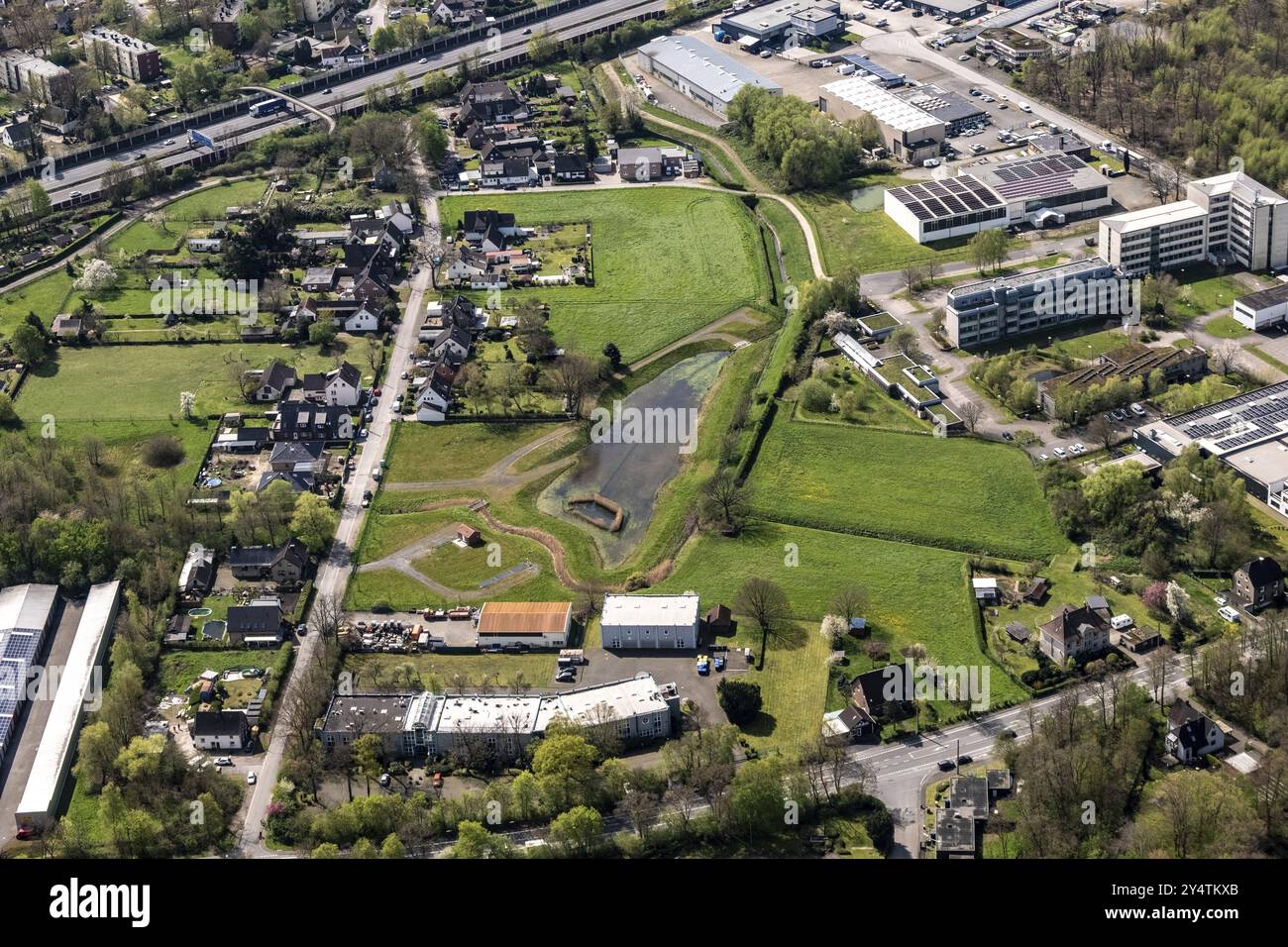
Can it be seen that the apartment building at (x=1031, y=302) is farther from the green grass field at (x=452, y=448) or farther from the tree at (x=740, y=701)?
the tree at (x=740, y=701)

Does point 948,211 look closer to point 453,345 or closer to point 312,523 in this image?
point 453,345

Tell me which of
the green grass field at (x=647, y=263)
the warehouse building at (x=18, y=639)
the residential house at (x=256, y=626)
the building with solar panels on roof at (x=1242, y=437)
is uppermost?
the warehouse building at (x=18, y=639)

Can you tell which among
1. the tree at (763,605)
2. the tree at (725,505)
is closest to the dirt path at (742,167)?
the tree at (725,505)

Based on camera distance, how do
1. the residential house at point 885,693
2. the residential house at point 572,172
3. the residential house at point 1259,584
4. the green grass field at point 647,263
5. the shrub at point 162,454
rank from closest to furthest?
the residential house at point 885,693, the residential house at point 1259,584, the shrub at point 162,454, the green grass field at point 647,263, the residential house at point 572,172

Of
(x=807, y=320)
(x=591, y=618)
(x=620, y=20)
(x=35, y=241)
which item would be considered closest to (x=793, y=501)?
(x=591, y=618)

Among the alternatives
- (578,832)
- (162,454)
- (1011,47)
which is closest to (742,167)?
(1011,47)

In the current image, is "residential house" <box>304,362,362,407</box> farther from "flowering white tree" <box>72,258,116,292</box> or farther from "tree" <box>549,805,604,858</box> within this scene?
"tree" <box>549,805,604,858</box>
